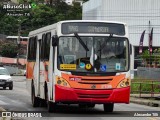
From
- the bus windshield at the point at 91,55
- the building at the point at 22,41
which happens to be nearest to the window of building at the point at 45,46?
the bus windshield at the point at 91,55

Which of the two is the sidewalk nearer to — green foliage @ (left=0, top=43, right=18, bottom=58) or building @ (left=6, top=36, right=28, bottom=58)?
green foliage @ (left=0, top=43, right=18, bottom=58)

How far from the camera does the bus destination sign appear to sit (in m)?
18.8

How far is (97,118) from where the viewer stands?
17.6 metres

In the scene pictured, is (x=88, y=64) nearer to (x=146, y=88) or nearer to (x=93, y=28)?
(x=93, y=28)

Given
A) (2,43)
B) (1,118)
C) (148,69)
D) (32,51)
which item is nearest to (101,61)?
(1,118)

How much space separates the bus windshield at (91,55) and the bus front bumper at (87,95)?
71 centimetres

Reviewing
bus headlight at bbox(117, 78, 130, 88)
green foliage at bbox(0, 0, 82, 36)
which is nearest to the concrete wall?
green foliage at bbox(0, 0, 82, 36)

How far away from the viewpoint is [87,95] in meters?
18.2

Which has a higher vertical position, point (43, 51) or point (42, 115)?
point (43, 51)

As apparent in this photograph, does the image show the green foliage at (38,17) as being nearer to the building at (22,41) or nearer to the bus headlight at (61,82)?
the building at (22,41)

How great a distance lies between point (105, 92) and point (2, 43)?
95.4m

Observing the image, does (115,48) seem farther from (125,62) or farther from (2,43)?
(2,43)

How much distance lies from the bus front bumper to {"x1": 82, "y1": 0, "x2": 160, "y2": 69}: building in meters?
74.1

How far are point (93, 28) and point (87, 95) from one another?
247 cm
